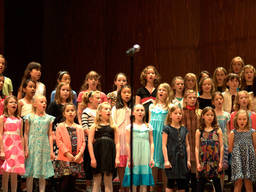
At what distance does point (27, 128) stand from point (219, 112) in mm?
2267

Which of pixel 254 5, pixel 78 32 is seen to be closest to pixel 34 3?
pixel 78 32

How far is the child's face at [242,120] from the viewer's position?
598 centimetres

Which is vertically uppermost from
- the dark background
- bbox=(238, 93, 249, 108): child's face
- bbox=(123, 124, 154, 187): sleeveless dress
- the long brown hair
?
the dark background

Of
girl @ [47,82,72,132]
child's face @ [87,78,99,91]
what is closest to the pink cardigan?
girl @ [47,82,72,132]


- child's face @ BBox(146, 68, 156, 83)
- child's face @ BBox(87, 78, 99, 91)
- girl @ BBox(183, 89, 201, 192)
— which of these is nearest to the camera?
girl @ BBox(183, 89, 201, 192)

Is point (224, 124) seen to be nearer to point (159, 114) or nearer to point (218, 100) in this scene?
point (218, 100)

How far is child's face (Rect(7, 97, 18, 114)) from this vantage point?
19.7 feet

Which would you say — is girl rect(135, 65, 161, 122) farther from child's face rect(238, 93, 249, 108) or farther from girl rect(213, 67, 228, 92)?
child's face rect(238, 93, 249, 108)

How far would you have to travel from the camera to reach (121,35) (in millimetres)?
9922

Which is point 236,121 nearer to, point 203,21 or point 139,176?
point 139,176

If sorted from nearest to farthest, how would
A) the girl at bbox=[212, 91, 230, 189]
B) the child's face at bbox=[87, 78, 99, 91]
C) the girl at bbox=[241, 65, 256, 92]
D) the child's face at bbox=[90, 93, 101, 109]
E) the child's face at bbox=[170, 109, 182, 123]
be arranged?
the child's face at bbox=[170, 109, 182, 123] → the girl at bbox=[212, 91, 230, 189] → the child's face at bbox=[90, 93, 101, 109] → the girl at bbox=[241, 65, 256, 92] → the child's face at bbox=[87, 78, 99, 91]

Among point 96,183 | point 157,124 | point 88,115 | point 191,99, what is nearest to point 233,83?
point 191,99

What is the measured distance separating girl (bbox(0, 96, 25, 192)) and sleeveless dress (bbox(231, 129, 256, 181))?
2.35 meters

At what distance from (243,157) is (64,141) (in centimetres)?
200
